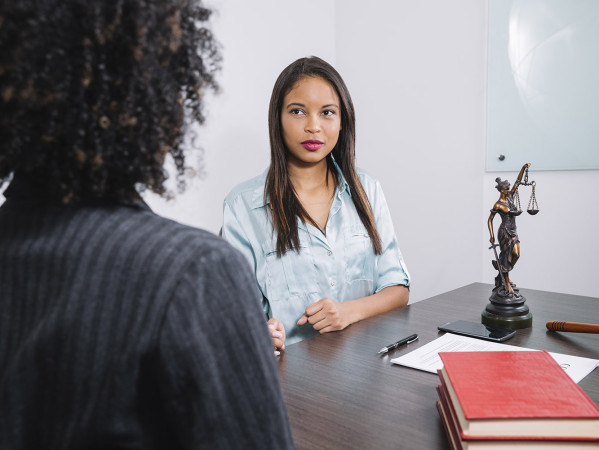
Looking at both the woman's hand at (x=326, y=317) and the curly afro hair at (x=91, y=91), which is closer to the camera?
the curly afro hair at (x=91, y=91)

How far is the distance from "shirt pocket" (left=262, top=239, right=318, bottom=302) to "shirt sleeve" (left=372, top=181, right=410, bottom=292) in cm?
27

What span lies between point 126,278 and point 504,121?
8.00 feet

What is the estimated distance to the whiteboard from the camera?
2.24 metres

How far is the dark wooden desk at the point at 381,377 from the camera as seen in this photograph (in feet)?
2.47

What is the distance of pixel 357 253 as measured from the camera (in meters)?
1.76

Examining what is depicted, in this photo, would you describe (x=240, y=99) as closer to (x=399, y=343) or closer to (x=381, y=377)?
(x=399, y=343)

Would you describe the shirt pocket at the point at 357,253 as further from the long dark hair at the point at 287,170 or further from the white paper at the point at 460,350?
the white paper at the point at 460,350

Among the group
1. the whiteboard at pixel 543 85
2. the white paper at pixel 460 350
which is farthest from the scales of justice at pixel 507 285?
the whiteboard at pixel 543 85

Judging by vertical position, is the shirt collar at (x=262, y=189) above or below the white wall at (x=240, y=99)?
below

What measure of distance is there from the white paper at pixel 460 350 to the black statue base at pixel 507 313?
108mm

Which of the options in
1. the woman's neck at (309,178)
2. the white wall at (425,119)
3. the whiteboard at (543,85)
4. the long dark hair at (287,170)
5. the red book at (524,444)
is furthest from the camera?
the white wall at (425,119)

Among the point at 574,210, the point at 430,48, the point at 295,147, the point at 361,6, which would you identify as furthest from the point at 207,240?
the point at 361,6

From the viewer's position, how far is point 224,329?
16.9 inches

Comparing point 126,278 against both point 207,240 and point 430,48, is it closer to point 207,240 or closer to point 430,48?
point 207,240
